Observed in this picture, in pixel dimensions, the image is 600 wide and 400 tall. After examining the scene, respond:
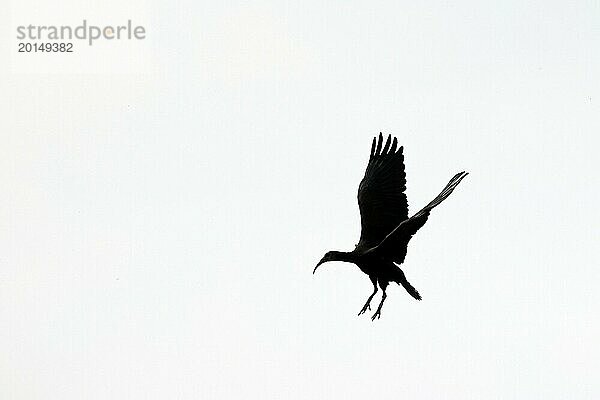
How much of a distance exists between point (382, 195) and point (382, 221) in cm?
43

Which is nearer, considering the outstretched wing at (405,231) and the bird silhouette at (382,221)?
the outstretched wing at (405,231)

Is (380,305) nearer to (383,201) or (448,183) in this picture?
(383,201)

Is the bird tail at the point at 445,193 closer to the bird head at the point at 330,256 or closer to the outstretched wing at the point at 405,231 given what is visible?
the outstretched wing at the point at 405,231

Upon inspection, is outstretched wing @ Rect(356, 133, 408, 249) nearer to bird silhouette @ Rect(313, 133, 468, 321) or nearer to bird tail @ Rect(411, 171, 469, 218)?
bird silhouette @ Rect(313, 133, 468, 321)

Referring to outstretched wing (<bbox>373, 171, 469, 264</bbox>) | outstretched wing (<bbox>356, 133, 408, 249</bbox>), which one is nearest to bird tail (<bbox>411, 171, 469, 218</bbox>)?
outstretched wing (<bbox>373, 171, 469, 264</bbox>)

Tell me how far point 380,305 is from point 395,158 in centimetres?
244

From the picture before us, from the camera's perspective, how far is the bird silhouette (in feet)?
53.5

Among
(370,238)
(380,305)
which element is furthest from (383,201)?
(380,305)

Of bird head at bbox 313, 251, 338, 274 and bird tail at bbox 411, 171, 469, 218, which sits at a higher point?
bird tail at bbox 411, 171, 469, 218

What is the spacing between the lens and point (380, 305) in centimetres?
1647

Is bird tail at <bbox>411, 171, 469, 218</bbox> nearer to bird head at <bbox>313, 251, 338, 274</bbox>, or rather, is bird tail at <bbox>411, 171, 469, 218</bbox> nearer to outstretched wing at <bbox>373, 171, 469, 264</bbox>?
outstretched wing at <bbox>373, 171, 469, 264</bbox>

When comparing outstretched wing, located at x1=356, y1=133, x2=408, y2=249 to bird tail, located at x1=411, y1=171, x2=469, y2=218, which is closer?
bird tail, located at x1=411, y1=171, x2=469, y2=218

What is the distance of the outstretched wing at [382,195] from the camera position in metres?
16.7

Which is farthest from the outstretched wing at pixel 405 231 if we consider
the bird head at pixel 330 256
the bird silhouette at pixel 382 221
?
the bird head at pixel 330 256
